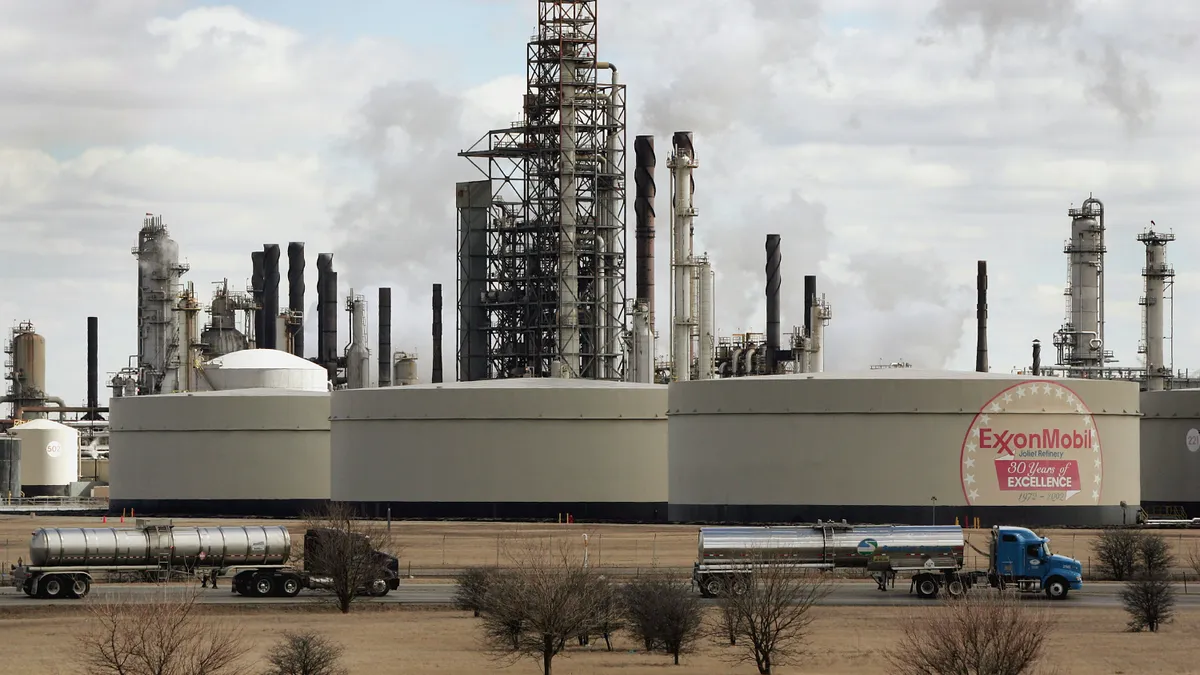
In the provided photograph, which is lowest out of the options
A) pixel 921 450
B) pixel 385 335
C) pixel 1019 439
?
pixel 921 450

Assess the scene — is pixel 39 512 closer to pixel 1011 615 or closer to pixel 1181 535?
pixel 1181 535

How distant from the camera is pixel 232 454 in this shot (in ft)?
312

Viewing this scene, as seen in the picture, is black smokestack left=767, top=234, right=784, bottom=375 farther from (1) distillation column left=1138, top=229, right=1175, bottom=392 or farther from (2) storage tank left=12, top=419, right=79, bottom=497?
(2) storage tank left=12, top=419, right=79, bottom=497

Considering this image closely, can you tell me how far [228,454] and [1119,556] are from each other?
50.9 metres

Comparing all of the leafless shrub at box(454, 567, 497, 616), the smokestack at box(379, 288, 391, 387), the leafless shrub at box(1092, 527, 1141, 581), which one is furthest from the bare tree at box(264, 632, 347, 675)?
the smokestack at box(379, 288, 391, 387)

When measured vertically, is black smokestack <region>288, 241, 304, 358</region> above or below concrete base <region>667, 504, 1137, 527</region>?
above

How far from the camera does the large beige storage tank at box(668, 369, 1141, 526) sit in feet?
243

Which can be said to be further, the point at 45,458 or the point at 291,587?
the point at 45,458

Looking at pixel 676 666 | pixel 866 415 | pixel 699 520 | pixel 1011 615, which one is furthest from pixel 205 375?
pixel 1011 615

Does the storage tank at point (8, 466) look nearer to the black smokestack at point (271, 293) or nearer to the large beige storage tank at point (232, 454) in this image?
the black smokestack at point (271, 293)

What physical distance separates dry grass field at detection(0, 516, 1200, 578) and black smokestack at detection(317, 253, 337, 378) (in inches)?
1944

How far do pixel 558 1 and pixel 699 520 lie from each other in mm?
37148

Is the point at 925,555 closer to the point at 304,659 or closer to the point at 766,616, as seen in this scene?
the point at 766,616

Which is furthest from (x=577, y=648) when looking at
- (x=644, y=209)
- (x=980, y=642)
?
(x=644, y=209)
